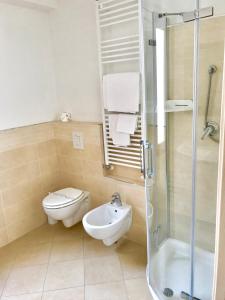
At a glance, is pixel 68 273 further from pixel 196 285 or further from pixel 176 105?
pixel 176 105

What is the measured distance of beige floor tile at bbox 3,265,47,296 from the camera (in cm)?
205

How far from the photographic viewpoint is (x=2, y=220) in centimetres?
256

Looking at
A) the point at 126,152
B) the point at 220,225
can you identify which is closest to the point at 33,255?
the point at 126,152

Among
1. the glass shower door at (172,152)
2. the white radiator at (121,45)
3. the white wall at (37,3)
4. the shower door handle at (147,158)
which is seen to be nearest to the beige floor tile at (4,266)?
the glass shower door at (172,152)

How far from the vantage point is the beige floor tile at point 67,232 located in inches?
107

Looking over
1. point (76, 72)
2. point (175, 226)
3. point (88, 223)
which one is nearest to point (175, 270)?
point (175, 226)

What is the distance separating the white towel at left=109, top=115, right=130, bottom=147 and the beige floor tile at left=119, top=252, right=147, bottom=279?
1.04m

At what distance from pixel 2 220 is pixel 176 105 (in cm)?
201

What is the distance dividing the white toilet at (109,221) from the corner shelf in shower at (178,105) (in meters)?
0.98

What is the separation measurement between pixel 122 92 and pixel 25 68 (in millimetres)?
1143

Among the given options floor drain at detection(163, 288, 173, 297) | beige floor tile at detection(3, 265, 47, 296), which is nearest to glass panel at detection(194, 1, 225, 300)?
floor drain at detection(163, 288, 173, 297)

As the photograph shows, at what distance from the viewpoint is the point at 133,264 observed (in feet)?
7.48

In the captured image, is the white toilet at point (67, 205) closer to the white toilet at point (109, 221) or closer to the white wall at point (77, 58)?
the white toilet at point (109, 221)

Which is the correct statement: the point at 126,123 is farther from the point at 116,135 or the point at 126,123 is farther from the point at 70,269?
the point at 70,269
